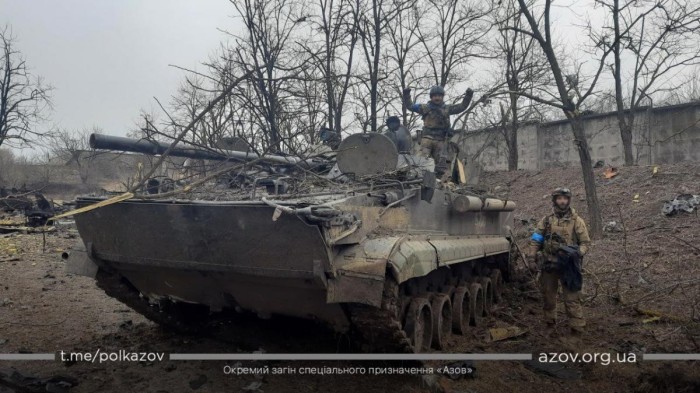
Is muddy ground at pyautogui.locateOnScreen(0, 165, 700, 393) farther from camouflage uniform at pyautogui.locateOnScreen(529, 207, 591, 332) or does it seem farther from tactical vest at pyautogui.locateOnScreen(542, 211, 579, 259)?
tactical vest at pyautogui.locateOnScreen(542, 211, 579, 259)

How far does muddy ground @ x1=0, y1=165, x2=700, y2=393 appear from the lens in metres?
4.86

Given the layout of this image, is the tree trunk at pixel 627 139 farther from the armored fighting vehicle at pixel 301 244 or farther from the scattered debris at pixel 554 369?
the scattered debris at pixel 554 369

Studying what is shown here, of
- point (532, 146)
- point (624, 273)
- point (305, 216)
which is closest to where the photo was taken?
point (305, 216)

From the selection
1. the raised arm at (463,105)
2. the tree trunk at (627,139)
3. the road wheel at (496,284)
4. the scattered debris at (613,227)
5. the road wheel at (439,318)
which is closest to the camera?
the road wheel at (439,318)

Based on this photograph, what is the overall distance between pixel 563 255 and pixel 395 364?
2613 mm

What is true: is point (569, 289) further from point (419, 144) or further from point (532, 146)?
point (532, 146)

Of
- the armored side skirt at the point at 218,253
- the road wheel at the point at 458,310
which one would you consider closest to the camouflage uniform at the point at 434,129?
the road wheel at the point at 458,310

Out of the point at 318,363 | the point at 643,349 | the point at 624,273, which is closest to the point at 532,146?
the point at 624,273

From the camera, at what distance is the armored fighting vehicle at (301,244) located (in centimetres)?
432

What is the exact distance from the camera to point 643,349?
599 centimetres

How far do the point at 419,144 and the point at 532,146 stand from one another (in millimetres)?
18804

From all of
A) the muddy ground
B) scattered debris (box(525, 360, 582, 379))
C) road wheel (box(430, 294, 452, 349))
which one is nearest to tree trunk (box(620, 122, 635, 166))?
the muddy ground

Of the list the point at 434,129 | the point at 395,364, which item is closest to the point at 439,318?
the point at 395,364

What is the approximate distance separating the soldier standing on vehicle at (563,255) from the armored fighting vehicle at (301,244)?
3.08 ft
